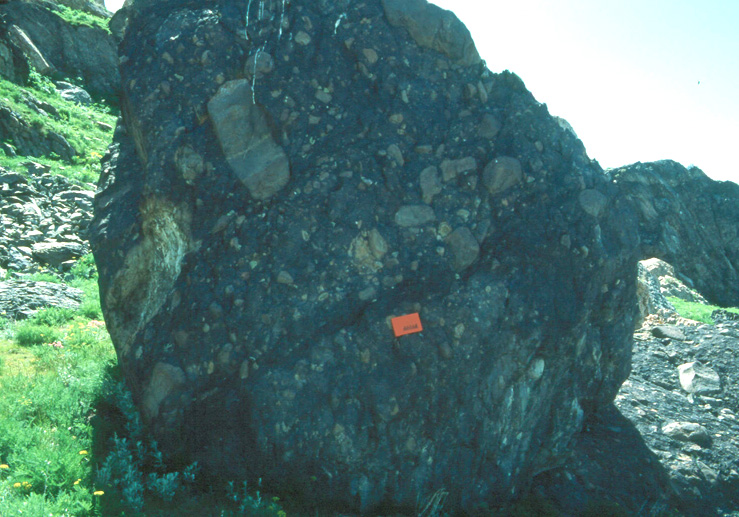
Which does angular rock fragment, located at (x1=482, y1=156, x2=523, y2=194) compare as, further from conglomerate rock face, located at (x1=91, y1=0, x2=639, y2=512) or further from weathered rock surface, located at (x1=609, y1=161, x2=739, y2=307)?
weathered rock surface, located at (x1=609, y1=161, x2=739, y2=307)

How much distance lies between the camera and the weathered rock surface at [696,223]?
13.4 metres

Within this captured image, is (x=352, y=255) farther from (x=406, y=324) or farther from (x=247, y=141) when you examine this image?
(x=247, y=141)

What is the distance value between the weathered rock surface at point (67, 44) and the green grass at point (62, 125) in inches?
99.4

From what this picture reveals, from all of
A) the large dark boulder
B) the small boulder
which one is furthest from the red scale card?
the small boulder

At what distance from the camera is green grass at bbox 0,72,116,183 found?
11117mm

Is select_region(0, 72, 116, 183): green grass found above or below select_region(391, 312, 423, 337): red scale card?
above

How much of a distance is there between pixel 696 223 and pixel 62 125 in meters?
14.4

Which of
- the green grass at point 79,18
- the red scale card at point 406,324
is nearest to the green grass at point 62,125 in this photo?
the green grass at point 79,18

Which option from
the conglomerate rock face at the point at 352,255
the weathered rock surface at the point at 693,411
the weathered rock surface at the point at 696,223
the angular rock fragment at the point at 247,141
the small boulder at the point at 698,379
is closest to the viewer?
the conglomerate rock face at the point at 352,255

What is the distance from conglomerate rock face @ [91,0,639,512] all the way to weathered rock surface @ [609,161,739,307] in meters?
10.2

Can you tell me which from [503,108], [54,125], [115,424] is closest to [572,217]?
[503,108]

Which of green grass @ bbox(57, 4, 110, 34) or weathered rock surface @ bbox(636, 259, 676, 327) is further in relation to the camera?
green grass @ bbox(57, 4, 110, 34)

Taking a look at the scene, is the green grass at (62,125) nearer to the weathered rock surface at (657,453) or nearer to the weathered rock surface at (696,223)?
the weathered rock surface at (657,453)

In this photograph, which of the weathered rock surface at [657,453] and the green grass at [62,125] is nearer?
the weathered rock surface at [657,453]
